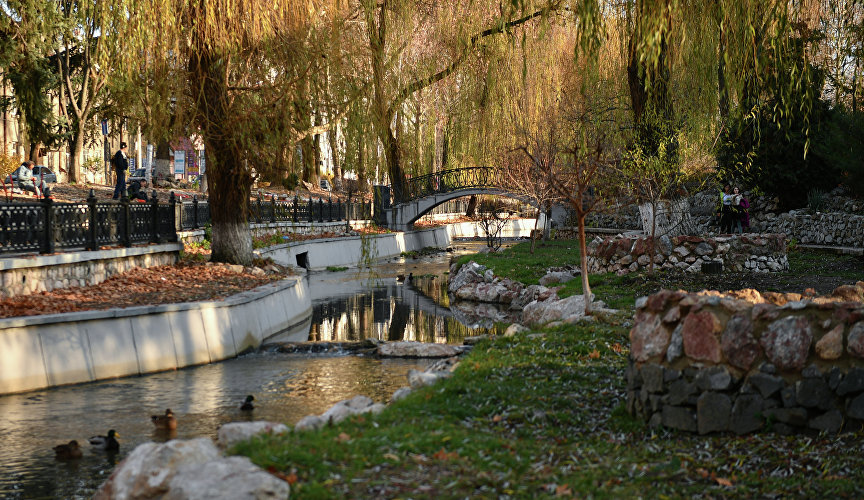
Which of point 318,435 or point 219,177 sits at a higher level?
point 219,177

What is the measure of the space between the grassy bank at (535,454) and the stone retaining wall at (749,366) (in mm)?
181

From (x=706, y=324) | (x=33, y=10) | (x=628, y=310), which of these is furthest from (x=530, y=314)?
(x=33, y=10)

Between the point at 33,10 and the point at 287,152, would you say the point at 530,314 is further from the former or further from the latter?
the point at 33,10

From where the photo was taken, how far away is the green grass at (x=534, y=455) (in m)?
6.19

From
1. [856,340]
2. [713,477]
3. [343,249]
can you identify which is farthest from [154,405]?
[343,249]

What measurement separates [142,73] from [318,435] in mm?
12781

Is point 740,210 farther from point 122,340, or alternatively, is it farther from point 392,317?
point 122,340

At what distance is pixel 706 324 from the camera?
778cm

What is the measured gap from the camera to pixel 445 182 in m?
45.5

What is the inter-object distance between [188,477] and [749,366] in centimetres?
470

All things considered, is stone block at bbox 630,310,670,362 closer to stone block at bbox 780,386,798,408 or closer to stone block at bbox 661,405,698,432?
stone block at bbox 661,405,698,432

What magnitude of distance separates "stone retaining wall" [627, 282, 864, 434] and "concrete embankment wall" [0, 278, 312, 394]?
29.4ft

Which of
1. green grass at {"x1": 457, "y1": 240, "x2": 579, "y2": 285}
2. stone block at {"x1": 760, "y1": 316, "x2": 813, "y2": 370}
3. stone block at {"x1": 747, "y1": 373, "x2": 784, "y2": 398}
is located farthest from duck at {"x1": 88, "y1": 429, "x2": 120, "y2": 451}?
green grass at {"x1": 457, "y1": 240, "x2": 579, "y2": 285}

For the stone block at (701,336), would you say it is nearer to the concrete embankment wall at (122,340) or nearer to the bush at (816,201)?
the concrete embankment wall at (122,340)
